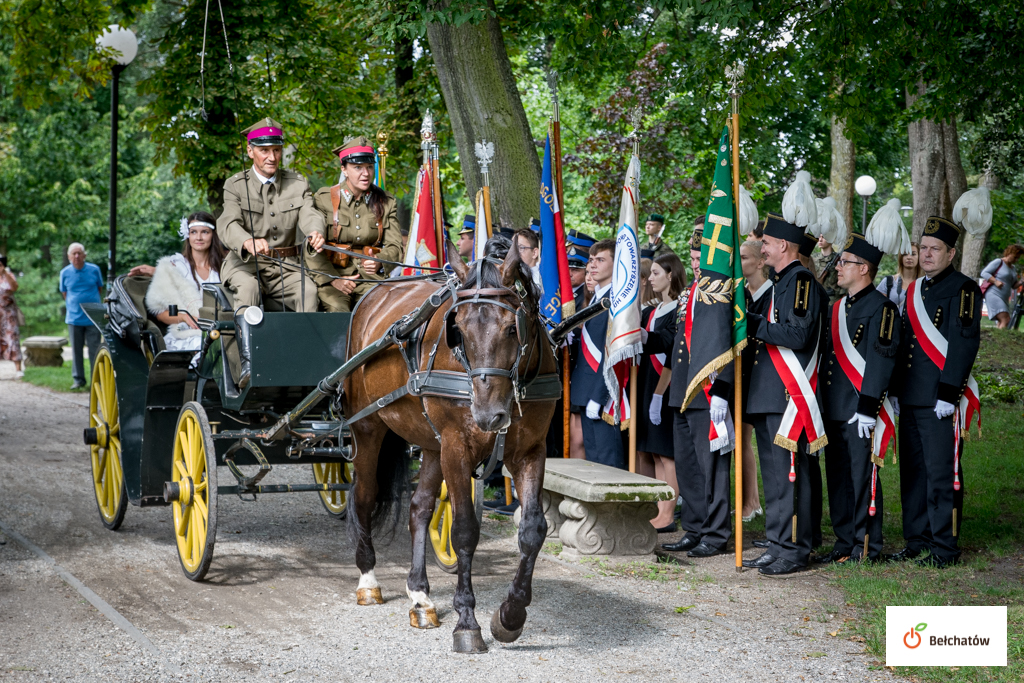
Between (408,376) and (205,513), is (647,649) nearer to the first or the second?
(408,376)

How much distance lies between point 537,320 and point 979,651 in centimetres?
251

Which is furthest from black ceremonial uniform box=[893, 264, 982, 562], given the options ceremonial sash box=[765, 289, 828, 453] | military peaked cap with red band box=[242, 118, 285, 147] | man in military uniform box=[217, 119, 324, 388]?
military peaked cap with red band box=[242, 118, 285, 147]

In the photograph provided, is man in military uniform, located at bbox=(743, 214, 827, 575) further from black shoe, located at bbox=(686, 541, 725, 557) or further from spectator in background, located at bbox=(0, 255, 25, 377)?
spectator in background, located at bbox=(0, 255, 25, 377)

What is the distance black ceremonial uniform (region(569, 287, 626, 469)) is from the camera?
25.2 feet

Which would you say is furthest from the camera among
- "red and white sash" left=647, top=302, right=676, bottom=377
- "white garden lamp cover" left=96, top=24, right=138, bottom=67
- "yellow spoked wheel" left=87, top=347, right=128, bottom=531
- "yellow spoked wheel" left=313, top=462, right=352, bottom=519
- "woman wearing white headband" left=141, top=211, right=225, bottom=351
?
"white garden lamp cover" left=96, top=24, right=138, bottom=67

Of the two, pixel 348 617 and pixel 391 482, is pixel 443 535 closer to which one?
pixel 391 482

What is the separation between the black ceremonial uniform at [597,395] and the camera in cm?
769

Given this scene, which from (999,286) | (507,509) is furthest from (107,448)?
(999,286)

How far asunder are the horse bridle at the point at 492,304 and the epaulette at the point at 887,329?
2.90 metres

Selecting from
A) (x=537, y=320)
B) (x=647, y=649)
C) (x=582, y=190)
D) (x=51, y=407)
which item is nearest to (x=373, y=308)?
(x=537, y=320)

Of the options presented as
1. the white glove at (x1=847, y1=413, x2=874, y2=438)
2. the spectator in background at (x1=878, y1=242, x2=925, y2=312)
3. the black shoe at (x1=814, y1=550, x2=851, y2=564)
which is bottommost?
the black shoe at (x1=814, y1=550, x2=851, y2=564)

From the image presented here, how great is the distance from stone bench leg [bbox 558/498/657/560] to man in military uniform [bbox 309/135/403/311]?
2073mm

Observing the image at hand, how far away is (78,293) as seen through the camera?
16250mm

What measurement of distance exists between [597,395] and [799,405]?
1.72m
